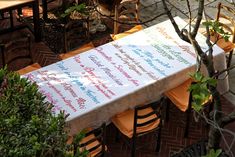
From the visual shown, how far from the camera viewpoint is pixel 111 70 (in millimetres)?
6422

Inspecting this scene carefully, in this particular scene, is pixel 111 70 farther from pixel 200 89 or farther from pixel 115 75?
pixel 200 89

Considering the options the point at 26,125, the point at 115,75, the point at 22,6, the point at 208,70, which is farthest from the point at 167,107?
the point at 26,125

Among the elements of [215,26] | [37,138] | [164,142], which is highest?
[215,26]

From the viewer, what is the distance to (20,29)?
8.62 meters

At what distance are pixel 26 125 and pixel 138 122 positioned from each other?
2.23 m

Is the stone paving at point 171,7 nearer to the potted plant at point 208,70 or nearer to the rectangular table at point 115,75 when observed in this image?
the rectangular table at point 115,75

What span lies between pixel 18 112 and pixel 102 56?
240 centimetres

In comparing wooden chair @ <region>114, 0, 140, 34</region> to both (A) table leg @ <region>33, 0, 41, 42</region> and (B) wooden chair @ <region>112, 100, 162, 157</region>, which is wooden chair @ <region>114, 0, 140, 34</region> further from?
(B) wooden chair @ <region>112, 100, 162, 157</region>

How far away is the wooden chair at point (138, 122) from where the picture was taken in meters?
6.07

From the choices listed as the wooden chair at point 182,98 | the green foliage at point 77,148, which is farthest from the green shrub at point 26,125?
the wooden chair at point 182,98

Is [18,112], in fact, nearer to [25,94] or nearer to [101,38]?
[25,94]

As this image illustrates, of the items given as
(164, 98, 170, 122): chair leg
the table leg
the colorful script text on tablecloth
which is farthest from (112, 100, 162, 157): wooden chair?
the table leg

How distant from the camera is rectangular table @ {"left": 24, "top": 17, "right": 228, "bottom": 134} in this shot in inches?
235

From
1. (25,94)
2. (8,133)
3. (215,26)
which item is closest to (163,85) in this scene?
(215,26)
